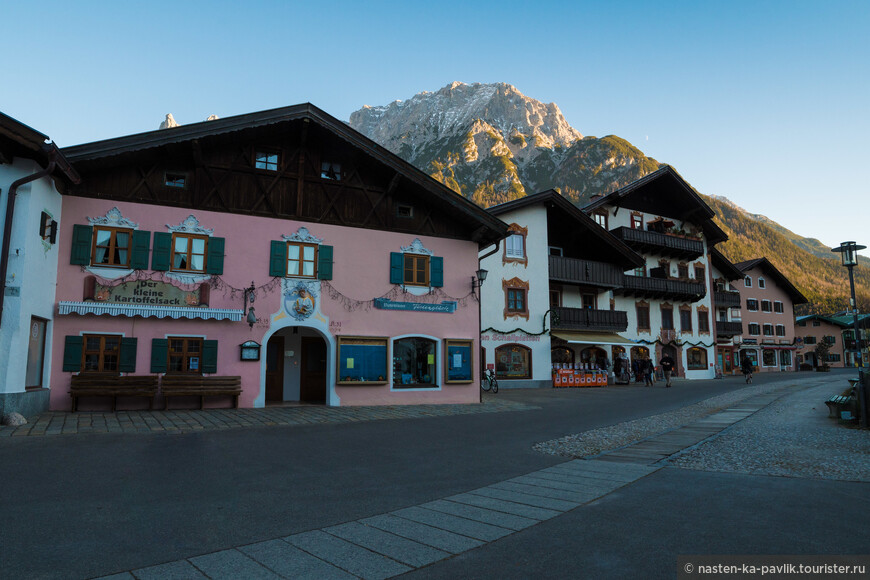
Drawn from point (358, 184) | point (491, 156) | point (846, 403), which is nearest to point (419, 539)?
point (846, 403)

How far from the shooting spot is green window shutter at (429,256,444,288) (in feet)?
64.2

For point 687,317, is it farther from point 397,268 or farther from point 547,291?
point 397,268

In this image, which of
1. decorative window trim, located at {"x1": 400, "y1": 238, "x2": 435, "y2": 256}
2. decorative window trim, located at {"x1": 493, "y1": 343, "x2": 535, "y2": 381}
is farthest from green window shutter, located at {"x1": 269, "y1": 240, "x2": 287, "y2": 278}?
decorative window trim, located at {"x1": 493, "y1": 343, "x2": 535, "y2": 381}

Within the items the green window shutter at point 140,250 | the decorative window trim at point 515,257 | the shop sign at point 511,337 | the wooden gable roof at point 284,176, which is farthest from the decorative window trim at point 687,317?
the green window shutter at point 140,250

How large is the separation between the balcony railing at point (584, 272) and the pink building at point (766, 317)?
96.2 ft

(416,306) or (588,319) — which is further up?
(588,319)

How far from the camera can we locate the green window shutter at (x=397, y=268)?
18.9m

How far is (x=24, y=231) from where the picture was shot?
12.6 metres

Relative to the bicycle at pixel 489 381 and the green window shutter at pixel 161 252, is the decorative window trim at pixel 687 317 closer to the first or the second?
the bicycle at pixel 489 381

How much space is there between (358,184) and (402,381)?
22.3 ft

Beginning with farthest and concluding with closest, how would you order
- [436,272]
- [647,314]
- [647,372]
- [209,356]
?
1. [647,314]
2. [647,372]
3. [436,272]
4. [209,356]

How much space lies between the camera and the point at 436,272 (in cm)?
1962

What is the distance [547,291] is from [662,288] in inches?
480

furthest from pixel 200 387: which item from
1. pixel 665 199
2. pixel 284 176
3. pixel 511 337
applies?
pixel 665 199
